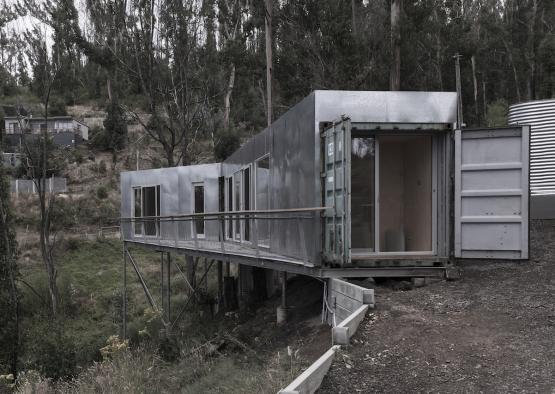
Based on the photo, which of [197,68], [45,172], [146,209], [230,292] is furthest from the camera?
[45,172]

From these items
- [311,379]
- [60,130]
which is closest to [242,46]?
[311,379]

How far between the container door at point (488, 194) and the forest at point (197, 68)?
4738 mm

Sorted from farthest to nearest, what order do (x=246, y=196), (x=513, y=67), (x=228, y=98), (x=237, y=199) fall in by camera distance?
(x=513, y=67), (x=228, y=98), (x=237, y=199), (x=246, y=196)

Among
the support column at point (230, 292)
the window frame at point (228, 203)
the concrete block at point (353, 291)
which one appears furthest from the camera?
the support column at point (230, 292)

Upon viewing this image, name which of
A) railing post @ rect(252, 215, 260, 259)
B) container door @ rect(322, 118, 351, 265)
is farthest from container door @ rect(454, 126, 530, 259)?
railing post @ rect(252, 215, 260, 259)

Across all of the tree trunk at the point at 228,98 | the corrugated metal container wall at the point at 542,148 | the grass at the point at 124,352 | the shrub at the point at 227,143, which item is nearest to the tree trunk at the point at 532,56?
the tree trunk at the point at 228,98

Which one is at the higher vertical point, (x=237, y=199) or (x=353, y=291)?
(x=237, y=199)

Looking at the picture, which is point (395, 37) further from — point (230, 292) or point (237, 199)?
point (230, 292)

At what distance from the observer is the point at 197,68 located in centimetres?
2530

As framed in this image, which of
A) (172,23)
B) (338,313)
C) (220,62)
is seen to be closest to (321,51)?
(220,62)

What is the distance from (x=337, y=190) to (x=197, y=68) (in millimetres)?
18935

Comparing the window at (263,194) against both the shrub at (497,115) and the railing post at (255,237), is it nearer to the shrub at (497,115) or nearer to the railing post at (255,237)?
the railing post at (255,237)

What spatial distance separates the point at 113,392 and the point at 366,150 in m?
4.73

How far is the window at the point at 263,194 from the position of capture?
1055cm
